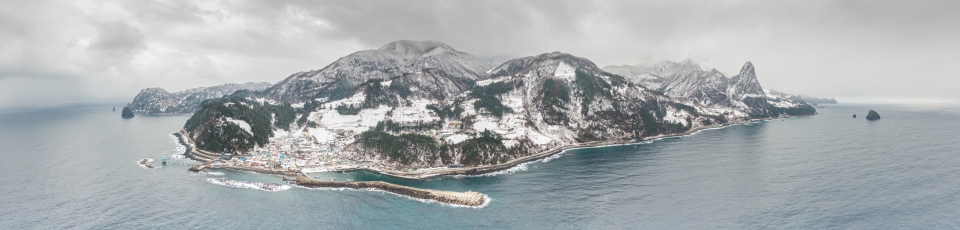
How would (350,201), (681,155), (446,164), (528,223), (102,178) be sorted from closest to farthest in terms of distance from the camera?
(528,223) < (350,201) < (102,178) < (446,164) < (681,155)

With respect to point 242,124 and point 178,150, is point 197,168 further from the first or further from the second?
point 178,150

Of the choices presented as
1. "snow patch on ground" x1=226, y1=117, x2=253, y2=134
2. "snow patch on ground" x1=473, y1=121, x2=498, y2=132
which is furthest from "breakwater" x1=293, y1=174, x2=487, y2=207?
"snow patch on ground" x1=473, y1=121, x2=498, y2=132

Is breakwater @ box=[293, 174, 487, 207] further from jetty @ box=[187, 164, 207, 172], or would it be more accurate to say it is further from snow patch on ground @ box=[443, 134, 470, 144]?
snow patch on ground @ box=[443, 134, 470, 144]

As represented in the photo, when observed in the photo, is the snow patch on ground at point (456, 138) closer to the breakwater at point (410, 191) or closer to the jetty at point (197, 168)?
the breakwater at point (410, 191)

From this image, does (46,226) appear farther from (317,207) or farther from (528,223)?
(528,223)

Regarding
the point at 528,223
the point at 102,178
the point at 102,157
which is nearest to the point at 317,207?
the point at 528,223

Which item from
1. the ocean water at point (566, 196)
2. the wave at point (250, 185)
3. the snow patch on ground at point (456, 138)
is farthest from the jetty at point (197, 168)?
the snow patch on ground at point (456, 138)
